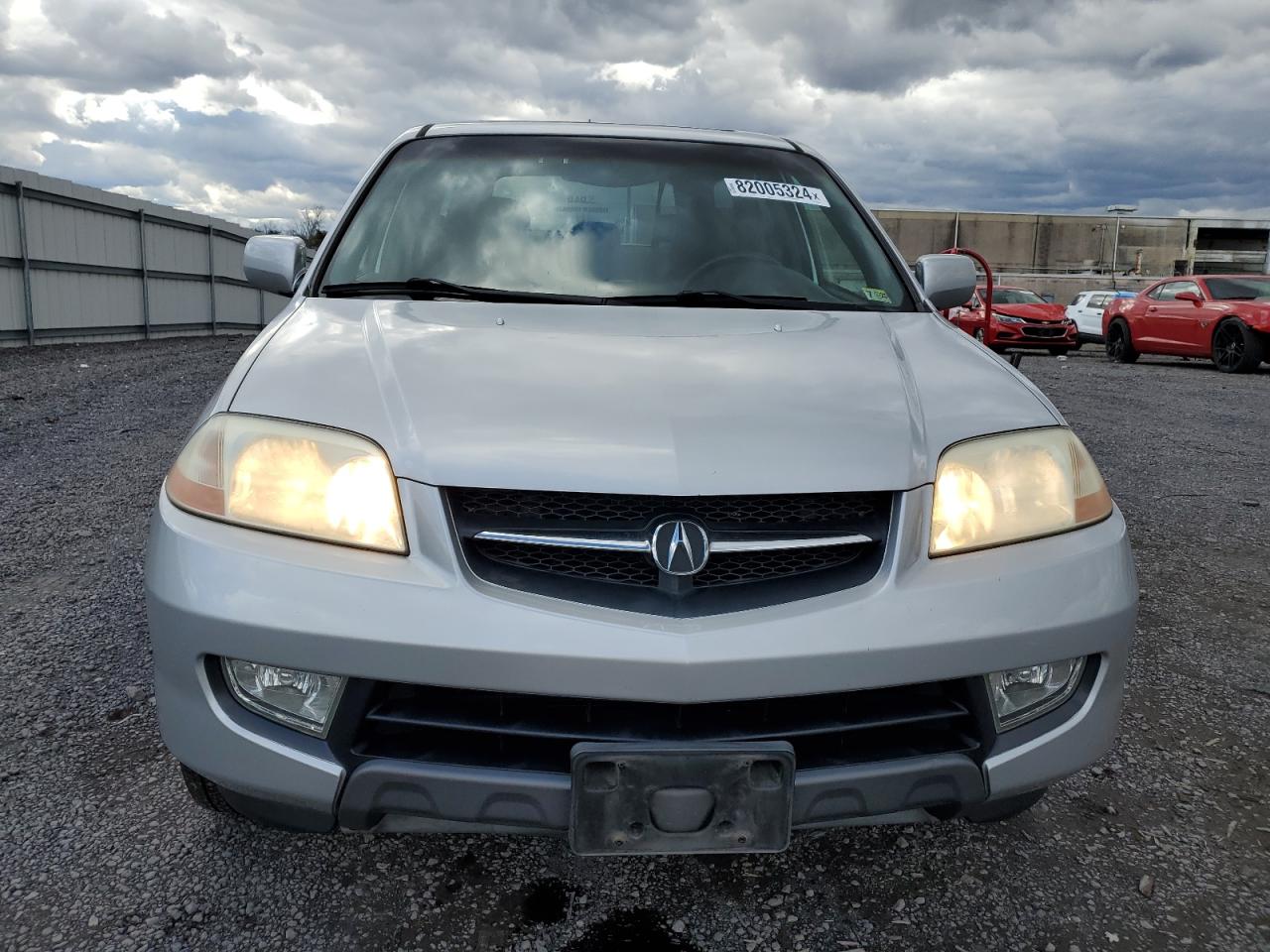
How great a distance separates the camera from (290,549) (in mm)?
1544

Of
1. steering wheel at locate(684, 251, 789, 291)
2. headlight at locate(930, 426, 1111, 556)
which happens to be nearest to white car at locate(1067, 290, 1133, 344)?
steering wheel at locate(684, 251, 789, 291)

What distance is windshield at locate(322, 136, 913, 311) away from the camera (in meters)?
2.44

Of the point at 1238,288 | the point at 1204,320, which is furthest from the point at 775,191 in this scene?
the point at 1238,288

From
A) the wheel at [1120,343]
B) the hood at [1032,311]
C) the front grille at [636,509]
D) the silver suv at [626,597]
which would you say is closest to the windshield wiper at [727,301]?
the silver suv at [626,597]

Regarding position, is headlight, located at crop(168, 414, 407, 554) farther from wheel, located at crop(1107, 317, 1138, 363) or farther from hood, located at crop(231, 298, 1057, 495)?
wheel, located at crop(1107, 317, 1138, 363)

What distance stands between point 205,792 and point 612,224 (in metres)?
1.64

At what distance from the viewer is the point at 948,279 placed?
2.81 m

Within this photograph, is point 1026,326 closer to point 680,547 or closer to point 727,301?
point 727,301

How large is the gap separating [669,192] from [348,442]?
1397 mm

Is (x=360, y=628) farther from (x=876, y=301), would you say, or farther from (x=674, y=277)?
(x=876, y=301)

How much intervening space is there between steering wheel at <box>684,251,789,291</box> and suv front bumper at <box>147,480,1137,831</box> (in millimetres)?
1030

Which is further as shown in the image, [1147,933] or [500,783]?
[1147,933]

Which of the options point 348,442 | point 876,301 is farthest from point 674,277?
point 348,442

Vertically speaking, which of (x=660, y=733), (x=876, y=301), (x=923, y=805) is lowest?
(x=923, y=805)
